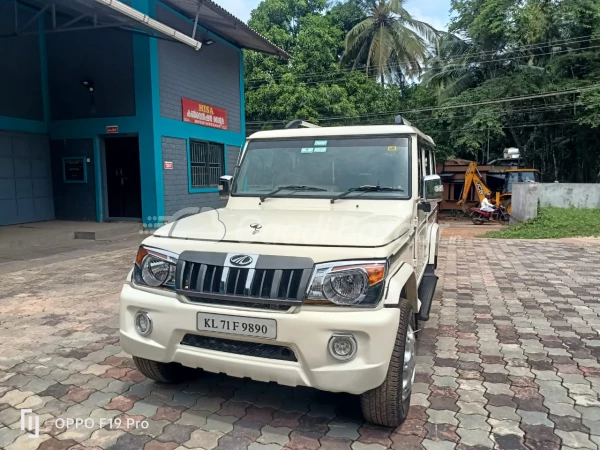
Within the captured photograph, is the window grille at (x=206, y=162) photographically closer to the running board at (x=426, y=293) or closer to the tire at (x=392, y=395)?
the running board at (x=426, y=293)

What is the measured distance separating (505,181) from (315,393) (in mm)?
19698

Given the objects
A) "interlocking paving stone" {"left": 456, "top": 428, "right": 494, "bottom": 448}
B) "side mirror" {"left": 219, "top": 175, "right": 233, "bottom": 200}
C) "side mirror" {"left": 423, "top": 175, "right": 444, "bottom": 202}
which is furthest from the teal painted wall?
"interlocking paving stone" {"left": 456, "top": 428, "right": 494, "bottom": 448}

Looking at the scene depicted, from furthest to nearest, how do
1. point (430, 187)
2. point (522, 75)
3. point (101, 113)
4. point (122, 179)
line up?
point (522, 75) → point (122, 179) → point (101, 113) → point (430, 187)

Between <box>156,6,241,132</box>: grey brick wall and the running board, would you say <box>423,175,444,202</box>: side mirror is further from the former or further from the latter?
<box>156,6,241,132</box>: grey brick wall

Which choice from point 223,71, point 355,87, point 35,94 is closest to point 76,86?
point 35,94

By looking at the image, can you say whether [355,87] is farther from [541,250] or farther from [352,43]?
[541,250]

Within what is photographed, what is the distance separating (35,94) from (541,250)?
12.4 m

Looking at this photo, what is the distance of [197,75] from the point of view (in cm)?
1317

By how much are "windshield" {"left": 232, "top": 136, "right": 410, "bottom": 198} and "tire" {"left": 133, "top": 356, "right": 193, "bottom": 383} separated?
158 centimetres

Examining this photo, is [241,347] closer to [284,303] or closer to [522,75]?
[284,303]

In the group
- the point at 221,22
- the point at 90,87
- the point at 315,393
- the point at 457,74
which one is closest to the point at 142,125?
the point at 90,87

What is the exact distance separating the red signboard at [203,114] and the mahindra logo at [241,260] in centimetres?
1064

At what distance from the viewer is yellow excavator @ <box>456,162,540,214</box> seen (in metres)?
19.7

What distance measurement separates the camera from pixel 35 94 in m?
12.0
